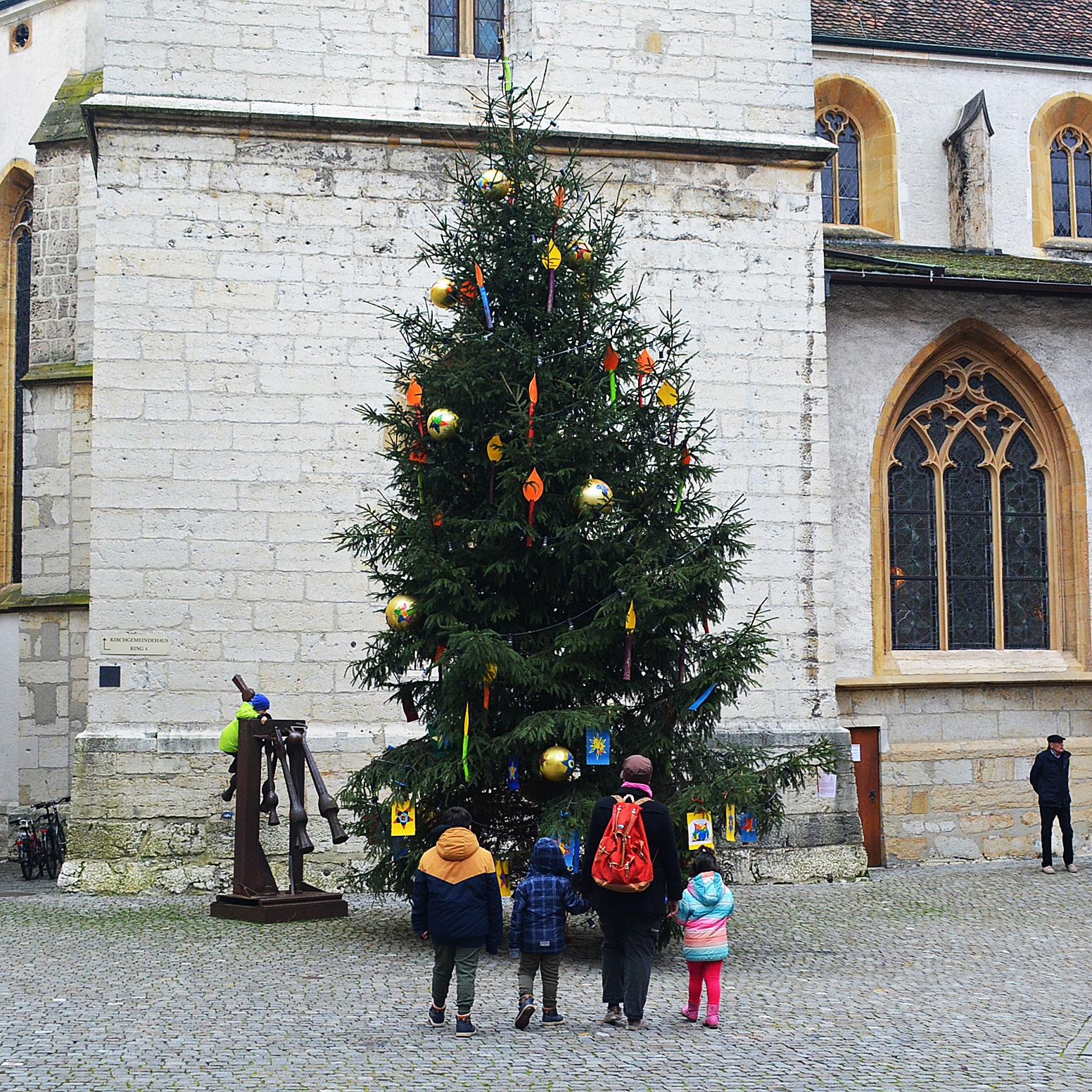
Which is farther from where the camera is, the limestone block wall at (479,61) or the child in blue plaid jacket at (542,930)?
the limestone block wall at (479,61)

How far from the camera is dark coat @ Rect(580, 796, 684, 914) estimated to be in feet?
25.6

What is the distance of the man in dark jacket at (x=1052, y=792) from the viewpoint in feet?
48.3

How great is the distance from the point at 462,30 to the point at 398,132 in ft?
5.10

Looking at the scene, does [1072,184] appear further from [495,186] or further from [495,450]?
[495,450]

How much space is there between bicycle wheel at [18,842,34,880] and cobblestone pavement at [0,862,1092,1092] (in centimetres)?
335

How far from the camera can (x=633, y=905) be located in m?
7.80

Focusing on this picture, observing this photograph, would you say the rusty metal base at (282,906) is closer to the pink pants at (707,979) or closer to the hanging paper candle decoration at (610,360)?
the pink pants at (707,979)

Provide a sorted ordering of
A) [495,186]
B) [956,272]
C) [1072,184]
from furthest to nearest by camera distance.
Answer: [1072,184], [956,272], [495,186]

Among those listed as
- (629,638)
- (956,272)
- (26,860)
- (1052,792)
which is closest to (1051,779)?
(1052,792)

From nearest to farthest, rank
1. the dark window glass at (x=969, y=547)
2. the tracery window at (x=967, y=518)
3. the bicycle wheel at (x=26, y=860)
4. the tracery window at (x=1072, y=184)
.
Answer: the bicycle wheel at (x=26, y=860)
the tracery window at (x=967, y=518)
the dark window glass at (x=969, y=547)
the tracery window at (x=1072, y=184)

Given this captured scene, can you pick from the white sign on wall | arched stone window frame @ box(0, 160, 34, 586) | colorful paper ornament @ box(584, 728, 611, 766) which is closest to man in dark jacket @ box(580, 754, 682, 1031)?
colorful paper ornament @ box(584, 728, 611, 766)

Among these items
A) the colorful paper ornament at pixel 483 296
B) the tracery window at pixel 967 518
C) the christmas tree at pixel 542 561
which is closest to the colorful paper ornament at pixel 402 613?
the christmas tree at pixel 542 561

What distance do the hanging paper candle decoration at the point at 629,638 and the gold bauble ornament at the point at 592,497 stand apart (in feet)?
2.34

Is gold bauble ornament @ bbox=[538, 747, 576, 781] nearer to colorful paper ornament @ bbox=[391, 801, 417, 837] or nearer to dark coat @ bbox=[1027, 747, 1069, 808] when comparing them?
colorful paper ornament @ bbox=[391, 801, 417, 837]
